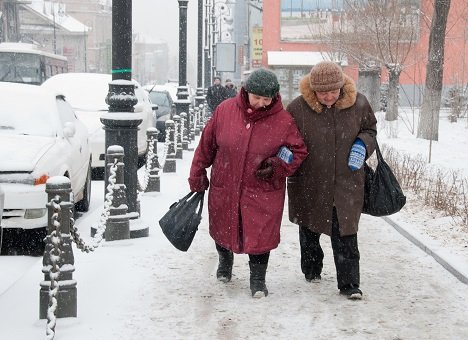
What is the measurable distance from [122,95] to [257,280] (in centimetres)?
299

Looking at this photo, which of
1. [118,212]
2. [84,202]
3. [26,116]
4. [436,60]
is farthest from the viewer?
[436,60]

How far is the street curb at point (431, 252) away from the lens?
674 cm

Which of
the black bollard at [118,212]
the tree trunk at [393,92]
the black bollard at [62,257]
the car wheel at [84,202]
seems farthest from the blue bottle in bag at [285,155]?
the tree trunk at [393,92]

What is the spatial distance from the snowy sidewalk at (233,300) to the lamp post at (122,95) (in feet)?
3.50

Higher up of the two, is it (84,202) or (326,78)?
(326,78)

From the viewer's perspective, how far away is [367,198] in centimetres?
607

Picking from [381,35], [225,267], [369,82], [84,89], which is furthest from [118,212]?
[369,82]

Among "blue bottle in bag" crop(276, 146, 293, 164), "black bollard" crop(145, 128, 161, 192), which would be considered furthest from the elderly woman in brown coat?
"black bollard" crop(145, 128, 161, 192)

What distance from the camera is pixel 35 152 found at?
789 centimetres

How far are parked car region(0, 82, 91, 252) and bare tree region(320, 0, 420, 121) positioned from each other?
14.0 meters

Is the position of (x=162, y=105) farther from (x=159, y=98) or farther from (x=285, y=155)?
(x=285, y=155)

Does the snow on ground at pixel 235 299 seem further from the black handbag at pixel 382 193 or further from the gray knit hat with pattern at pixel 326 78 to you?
the gray knit hat with pattern at pixel 326 78

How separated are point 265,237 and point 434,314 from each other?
136 cm

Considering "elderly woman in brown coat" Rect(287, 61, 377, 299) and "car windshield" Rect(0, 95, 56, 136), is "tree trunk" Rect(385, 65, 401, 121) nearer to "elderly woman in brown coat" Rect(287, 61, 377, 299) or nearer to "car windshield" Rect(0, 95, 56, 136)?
"car windshield" Rect(0, 95, 56, 136)
